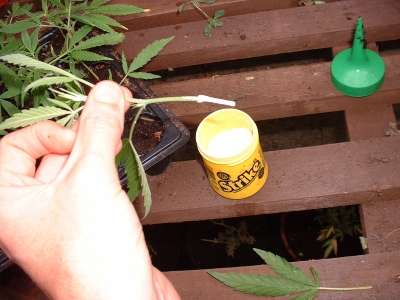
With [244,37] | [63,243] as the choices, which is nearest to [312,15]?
[244,37]

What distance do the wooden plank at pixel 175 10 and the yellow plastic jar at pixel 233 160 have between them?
45 centimetres

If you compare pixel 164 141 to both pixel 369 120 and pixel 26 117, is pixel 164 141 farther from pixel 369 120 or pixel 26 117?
pixel 369 120

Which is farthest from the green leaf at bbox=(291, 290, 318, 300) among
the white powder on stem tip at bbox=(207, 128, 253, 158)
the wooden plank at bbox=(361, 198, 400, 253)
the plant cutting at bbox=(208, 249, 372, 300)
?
the white powder on stem tip at bbox=(207, 128, 253, 158)

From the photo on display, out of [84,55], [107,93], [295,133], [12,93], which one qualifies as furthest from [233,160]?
[295,133]

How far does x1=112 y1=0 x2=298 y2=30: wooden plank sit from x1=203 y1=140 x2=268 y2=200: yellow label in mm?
515

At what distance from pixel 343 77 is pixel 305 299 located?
1.74 feet

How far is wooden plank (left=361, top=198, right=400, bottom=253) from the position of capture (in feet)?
3.15

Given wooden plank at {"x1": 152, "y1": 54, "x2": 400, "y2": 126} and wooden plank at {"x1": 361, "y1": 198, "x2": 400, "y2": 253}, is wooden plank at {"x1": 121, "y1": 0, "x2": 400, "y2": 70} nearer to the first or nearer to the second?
wooden plank at {"x1": 152, "y1": 54, "x2": 400, "y2": 126}

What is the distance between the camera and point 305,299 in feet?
2.91

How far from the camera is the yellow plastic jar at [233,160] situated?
0.91 m

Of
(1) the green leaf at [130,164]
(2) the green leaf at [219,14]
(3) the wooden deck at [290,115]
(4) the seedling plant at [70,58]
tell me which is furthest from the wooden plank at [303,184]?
(2) the green leaf at [219,14]

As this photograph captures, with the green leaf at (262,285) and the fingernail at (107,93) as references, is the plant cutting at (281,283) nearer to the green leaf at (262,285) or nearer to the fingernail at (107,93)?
the green leaf at (262,285)

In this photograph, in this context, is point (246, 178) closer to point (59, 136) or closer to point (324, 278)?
point (324, 278)

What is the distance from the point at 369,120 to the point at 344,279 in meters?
0.40
